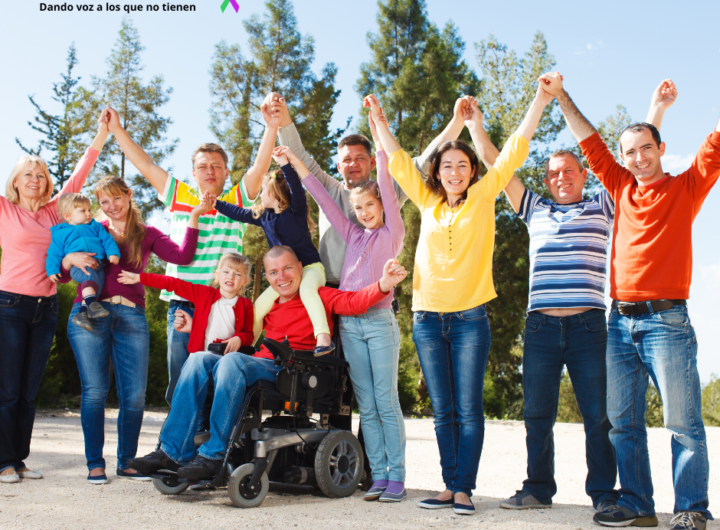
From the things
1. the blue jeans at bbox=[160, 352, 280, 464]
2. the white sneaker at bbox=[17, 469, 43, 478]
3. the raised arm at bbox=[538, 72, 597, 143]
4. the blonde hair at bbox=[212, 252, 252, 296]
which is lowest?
the white sneaker at bbox=[17, 469, 43, 478]

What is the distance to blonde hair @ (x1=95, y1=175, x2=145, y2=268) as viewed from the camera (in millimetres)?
4148

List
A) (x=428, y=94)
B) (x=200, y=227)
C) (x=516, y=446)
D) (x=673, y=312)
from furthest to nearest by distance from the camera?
(x=428, y=94) → (x=516, y=446) → (x=200, y=227) → (x=673, y=312)

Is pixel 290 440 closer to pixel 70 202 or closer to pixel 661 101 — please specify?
pixel 70 202

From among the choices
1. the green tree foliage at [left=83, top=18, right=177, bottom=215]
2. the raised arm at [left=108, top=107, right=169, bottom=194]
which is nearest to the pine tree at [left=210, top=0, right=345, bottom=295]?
the green tree foliage at [left=83, top=18, right=177, bottom=215]

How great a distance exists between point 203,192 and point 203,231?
277 mm

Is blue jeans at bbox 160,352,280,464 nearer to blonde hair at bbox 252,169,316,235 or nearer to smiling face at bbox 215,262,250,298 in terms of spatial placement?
smiling face at bbox 215,262,250,298

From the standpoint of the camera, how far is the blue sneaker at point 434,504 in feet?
11.2

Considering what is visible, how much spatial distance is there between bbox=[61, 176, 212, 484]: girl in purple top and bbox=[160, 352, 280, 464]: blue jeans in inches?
30.7

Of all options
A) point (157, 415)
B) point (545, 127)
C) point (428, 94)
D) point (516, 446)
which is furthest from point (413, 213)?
point (516, 446)

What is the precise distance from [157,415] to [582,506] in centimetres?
895

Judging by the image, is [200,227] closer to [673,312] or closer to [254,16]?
[673,312]

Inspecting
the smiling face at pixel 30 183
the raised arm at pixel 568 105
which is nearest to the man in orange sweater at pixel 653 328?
the raised arm at pixel 568 105

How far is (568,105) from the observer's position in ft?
11.4

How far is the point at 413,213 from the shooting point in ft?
59.6
